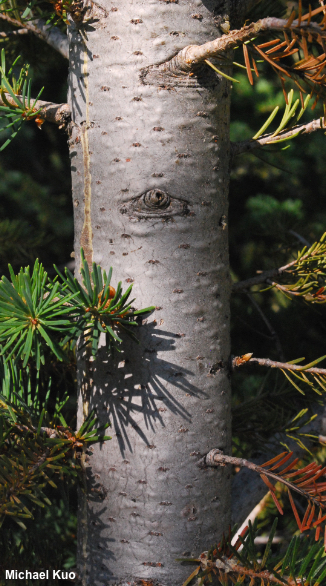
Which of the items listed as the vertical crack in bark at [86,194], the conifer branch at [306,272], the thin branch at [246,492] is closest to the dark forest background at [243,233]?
the thin branch at [246,492]

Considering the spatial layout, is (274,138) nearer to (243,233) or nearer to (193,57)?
(193,57)

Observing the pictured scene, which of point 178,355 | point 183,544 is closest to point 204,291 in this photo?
point 178,355

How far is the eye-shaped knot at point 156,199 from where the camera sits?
23.3 inches

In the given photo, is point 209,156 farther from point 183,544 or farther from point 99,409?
point 183,544

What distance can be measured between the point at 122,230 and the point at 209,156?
0.15 metres

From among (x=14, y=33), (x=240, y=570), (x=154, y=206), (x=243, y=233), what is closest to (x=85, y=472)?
(x=240, y=570)

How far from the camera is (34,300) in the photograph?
0.53m

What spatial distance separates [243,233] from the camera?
166cm

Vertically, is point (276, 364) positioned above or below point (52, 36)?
below

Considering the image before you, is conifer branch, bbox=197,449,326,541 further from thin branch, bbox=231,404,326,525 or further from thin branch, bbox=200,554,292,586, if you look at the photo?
thin branch, bbox=231,404,326,525

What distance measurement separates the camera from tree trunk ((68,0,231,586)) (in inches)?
23.1

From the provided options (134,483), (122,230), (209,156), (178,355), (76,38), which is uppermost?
(76,38)

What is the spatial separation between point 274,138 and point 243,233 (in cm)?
98

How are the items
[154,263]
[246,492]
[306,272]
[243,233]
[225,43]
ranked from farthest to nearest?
[243,233], [246,492], [306,272], [154,263], [225,43]
